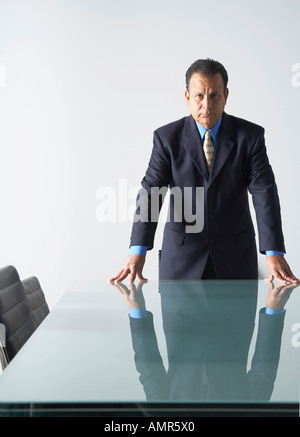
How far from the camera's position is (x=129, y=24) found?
485 cm

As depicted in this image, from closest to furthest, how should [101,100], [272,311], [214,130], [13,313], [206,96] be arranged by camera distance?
[272,311]
[13,313]
[206,96]
[214,130]
[101,100]

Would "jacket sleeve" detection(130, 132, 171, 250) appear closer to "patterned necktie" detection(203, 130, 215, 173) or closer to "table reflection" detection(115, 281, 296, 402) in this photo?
"patterned necktie" detection(203, 130, 215, 173)

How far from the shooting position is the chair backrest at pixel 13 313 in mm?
1713

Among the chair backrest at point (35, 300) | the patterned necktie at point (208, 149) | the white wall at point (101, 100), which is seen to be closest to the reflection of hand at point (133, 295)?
the chair backrest at point (35, 300)

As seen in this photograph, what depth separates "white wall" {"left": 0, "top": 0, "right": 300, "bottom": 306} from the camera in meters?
4.83

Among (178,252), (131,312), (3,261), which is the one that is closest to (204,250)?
(178,252)

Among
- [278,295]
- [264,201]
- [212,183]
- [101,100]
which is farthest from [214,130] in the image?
[101,100]

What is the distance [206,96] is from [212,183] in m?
0.39

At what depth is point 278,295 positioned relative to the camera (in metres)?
2.00

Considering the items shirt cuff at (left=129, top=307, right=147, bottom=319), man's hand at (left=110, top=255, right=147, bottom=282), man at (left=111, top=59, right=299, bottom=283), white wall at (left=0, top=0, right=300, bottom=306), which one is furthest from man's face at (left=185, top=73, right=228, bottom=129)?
white wall at (left=0, top=0, right=300, bottom=306)

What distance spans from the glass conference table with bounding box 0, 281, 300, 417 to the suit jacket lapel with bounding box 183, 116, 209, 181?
0.79 meters

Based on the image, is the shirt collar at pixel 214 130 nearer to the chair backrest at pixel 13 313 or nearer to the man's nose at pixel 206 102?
the man's nose at pixel 206 102

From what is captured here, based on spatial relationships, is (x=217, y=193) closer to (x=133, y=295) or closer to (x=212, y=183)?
(x=212, y=183)
